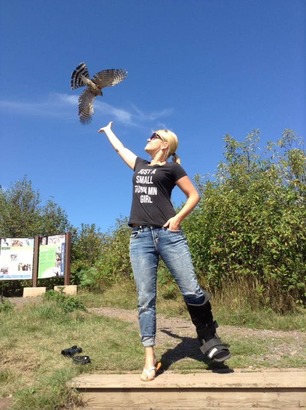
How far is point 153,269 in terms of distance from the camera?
3252 millimetres

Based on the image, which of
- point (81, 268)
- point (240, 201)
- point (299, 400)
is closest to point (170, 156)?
point (299, 400)

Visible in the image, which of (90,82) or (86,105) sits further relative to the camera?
(86,105)

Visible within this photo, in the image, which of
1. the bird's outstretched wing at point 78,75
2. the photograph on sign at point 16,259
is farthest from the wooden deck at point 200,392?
the photograph on sign at point 16,259

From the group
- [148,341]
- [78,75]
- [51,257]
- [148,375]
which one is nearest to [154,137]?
[78,75]

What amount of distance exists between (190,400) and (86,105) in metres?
2.48

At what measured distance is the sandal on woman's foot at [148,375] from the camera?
2.96 meters

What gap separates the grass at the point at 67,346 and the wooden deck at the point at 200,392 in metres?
0.19

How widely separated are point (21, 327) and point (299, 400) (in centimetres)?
320

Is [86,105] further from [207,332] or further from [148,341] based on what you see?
[207,332]

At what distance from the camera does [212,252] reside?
6.46 m

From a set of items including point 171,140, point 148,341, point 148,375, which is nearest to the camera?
point 148,375

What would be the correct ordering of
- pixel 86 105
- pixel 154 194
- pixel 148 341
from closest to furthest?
pixel 148 341, pixel 154 194, pixel 86 105

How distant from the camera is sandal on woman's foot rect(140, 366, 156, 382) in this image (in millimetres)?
2957

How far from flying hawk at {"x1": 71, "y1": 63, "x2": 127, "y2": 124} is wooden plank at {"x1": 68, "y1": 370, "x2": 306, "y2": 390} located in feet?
7.03
